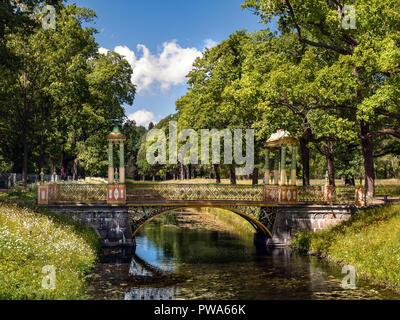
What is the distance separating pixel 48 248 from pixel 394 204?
17382 mm

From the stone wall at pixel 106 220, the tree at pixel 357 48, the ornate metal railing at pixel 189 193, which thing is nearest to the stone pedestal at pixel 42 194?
the stone wall at pixel 106 220

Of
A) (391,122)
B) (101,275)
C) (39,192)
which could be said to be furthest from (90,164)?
(391,122)

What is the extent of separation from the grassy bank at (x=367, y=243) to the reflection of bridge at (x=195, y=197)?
196 cm

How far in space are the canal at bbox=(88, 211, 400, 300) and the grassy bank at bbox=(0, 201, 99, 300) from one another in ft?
3.03

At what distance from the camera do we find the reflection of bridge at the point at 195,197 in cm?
2331

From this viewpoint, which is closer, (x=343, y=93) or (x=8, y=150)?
(x=343, y=93)

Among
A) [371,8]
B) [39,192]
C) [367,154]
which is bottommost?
[39,192]

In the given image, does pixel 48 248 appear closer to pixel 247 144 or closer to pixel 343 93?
pixel 343 93

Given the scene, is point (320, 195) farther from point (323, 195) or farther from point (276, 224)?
point (276, 224)

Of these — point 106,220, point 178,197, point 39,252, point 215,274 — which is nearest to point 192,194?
point 178,197

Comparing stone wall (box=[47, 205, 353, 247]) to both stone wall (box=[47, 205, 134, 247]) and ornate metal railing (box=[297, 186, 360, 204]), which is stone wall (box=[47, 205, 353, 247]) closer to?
stone wall (box=[47, 205, 134, 247])

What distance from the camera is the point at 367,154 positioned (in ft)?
85.0

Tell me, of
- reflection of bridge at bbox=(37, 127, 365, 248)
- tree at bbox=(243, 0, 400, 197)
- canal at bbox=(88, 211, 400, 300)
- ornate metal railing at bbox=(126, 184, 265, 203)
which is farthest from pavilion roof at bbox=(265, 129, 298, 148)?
canal at bbox=(88, 211, 400, 300)

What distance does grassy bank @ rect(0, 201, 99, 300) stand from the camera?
11.9 m
